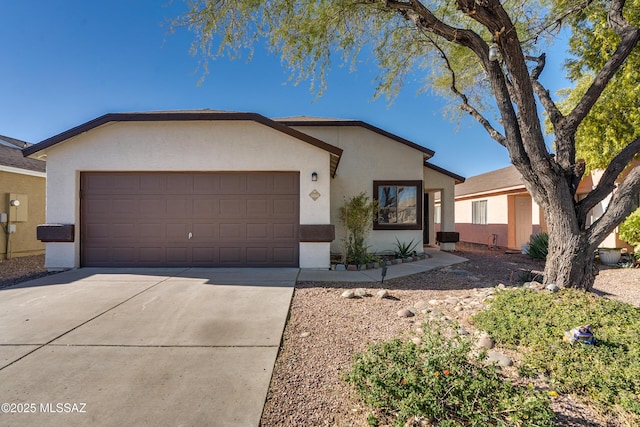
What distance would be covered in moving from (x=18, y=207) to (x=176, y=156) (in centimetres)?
669

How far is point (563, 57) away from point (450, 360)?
10427 mm

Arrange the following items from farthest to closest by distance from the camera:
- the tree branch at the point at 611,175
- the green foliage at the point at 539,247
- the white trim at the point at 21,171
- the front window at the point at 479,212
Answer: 1. the front window at the point at 479,212
2. the green foliage at the point at 539,247
3. the white trim at the point at 21,171
4. the tree branch at the point at 611,175

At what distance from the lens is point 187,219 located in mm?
7582

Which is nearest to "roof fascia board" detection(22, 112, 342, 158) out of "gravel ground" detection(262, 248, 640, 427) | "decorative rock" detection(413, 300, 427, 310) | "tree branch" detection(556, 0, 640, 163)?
"gravel ground" detection(262, 248, 640, 427)

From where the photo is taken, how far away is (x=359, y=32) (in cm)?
705

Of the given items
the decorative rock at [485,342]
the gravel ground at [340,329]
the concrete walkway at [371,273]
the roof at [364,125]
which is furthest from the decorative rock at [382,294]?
the roof at [364,125]

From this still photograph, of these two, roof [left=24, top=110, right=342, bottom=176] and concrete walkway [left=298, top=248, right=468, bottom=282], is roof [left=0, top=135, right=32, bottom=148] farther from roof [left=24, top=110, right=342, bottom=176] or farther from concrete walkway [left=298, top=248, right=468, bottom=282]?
concrete walkway [left=298, top=248, right=468, bottom=282]

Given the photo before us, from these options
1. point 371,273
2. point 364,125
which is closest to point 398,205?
point 364,125

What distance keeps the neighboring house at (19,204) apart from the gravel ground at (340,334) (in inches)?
395

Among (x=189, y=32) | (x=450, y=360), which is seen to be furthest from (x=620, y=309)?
(x=189, y=32)

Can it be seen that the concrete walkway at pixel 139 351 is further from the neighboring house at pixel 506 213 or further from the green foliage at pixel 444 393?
the neighboring house at pixel 506 213

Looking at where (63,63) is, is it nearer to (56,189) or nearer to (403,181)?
(56,189)

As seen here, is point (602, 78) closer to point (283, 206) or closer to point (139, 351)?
point (283, 206)

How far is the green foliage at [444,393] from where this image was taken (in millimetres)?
1997
